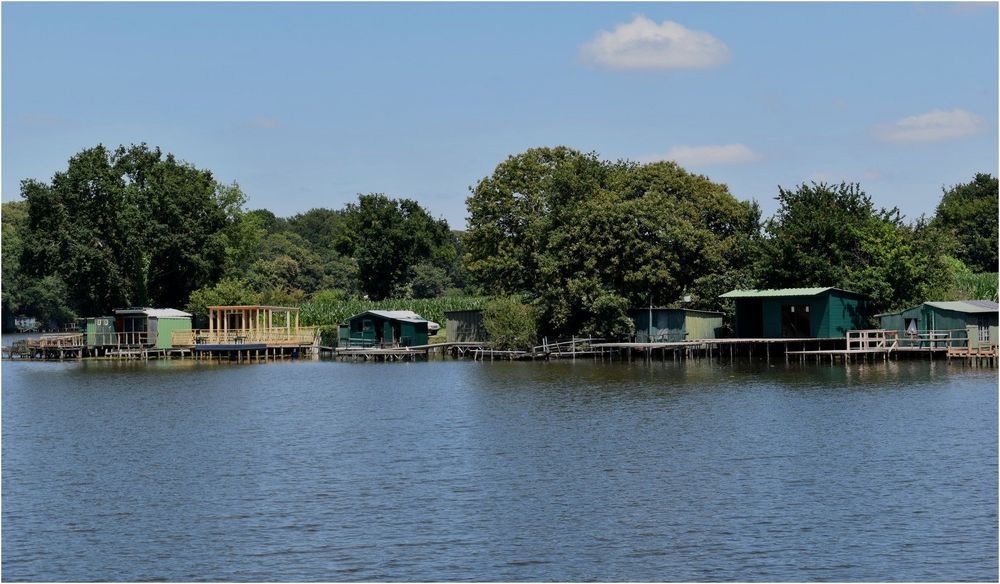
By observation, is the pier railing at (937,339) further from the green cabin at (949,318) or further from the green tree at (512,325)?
the green tree at (512,325)

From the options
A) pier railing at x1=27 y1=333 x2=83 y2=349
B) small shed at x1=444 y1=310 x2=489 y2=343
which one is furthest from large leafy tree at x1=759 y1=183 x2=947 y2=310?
pier railing at x1=27 y1=333 x2=83 y2=349

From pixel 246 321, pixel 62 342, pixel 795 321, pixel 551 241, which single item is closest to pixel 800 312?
pixel 795 321

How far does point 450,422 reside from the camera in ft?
167

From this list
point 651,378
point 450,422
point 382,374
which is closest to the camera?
point 450,422

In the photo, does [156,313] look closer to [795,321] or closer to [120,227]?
[120,227]

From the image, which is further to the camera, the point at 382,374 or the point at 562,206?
the point at 562,206

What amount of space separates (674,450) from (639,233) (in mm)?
46417

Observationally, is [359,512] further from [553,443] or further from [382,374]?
[382,374]

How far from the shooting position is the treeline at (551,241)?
85438mm

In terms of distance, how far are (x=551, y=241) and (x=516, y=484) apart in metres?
51.9

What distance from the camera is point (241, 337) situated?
9656cm

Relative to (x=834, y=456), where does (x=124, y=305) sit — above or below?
above

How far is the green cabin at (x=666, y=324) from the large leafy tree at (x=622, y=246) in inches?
41.4

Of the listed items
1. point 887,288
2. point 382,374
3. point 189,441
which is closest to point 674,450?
point 189,441
